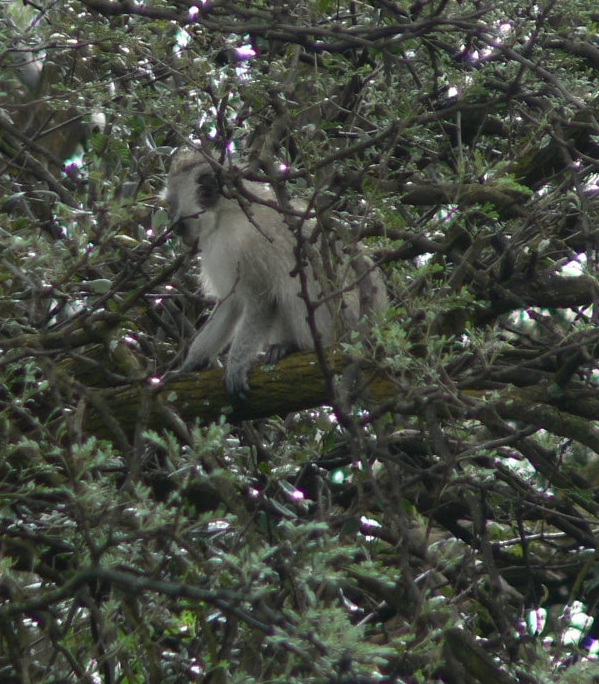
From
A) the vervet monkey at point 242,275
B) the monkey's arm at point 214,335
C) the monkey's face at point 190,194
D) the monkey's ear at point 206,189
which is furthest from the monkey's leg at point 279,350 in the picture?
the monkey's ear at point 206,189

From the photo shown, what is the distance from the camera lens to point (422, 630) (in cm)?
295

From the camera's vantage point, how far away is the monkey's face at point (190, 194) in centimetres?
510

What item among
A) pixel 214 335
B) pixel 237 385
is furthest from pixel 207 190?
pixel 237 385

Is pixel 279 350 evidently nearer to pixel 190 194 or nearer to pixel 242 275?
pixel 242 275

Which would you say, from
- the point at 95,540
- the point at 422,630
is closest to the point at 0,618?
the point at 95,540

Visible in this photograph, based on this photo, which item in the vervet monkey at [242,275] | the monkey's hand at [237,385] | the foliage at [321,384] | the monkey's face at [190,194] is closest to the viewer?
the foliage at [321,384]

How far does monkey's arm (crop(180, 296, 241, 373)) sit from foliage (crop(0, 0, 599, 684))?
0.49 feet

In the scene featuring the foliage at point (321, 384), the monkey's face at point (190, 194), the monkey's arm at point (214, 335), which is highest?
the monkey's face at point (190, 194)

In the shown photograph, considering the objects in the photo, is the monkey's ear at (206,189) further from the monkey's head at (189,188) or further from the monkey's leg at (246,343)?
the monkey's leg at (246,343)

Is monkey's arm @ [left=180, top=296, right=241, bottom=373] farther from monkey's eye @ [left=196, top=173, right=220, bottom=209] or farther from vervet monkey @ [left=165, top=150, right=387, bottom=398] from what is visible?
monkey's eye @ [left=196, top=173, right=220, bottom=209]

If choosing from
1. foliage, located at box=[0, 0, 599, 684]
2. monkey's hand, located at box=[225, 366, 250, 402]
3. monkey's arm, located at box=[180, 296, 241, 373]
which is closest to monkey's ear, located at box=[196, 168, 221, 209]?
foliage, located at box=[0, 0, 599, 684]

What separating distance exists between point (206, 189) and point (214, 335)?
693 mm

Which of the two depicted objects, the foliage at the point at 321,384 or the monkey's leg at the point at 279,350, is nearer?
the foliage at the point at 321,384

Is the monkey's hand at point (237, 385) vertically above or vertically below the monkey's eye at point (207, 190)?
below
